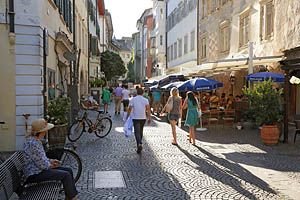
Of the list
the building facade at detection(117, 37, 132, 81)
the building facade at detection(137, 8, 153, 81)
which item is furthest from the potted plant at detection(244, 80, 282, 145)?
the building facade at detection(117, 37, 132, 81)

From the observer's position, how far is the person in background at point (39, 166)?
4.59 meters

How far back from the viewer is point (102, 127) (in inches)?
452

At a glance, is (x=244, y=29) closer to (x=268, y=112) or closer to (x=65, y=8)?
(x=65, y=8)

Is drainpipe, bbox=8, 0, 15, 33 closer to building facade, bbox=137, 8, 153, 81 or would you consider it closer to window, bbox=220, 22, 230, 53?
window, bbox=220, 22, 230, 53

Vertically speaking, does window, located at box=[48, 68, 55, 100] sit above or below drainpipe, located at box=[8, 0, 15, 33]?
below

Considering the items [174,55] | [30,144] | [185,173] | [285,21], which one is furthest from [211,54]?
[30,144]

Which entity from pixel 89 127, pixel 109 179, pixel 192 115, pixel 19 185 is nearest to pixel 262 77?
pixel 192 115

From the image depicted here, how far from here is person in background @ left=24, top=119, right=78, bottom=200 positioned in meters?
4.59

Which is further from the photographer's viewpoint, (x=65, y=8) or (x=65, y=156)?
(x=65, y=8)

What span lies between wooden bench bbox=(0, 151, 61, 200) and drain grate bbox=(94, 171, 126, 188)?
1505mm

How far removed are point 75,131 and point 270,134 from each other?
5923mm

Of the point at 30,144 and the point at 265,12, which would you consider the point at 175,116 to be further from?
the point at 265,12

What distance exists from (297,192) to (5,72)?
292 inches

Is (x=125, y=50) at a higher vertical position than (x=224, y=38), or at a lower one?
higher
